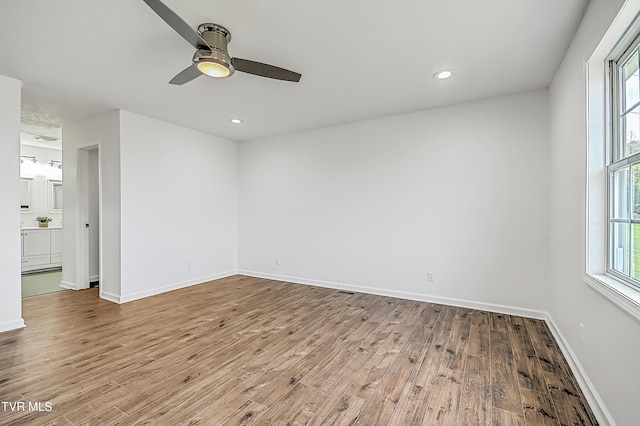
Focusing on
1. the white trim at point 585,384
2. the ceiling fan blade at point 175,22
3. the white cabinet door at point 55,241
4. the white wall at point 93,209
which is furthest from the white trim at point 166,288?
the white trim at point 585,384

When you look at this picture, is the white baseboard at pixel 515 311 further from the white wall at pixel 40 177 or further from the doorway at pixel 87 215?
the white wall at pixel 40 177

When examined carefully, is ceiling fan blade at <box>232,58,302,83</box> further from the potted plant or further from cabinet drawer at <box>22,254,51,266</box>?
the potted plant

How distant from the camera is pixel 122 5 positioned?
1.97 meters

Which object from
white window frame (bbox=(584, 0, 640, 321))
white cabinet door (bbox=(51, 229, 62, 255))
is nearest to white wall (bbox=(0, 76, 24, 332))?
white cabinet door (bbox=(51, 229, 62, 255))

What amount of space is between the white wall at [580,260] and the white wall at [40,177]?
30.4 ft

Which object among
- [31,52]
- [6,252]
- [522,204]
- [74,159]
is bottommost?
[6,252]

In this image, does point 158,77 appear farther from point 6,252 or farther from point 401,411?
point 401,411

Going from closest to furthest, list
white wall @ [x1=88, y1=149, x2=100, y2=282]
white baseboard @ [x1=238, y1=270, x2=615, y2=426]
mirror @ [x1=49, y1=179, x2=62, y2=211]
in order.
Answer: white baseboard @ [x1=238, y1=270, x2=615, y2=426] < white wall @ [x1=88, y1=149, x2=100, y2=282] < mirror @ [x1=49, y1=179, x2=62, y2=211]

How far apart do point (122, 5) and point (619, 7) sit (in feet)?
9.79

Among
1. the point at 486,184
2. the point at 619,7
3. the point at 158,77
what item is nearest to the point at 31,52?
the point at 158,77

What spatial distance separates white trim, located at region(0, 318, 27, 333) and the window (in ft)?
17.2

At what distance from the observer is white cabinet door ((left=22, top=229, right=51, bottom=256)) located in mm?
5777

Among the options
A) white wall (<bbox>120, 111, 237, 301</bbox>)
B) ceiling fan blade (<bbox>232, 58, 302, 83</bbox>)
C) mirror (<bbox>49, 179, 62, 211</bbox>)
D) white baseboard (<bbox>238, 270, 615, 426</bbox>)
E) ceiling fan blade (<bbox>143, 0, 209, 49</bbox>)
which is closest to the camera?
ceiling fan blade (<bbox>143, 0, 209, 49</bbox>)

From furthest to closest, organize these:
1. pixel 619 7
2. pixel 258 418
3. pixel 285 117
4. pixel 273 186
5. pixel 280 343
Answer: pixel 273 186
pixel 285 117
pixel 280 343
pixel 258 418
pixel 619 7
